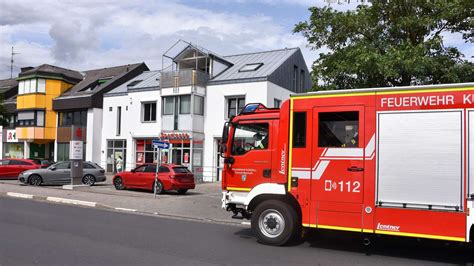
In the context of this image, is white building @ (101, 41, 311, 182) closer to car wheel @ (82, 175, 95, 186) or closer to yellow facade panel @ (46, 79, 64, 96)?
car wheel @ (82, 175, 95, 186)

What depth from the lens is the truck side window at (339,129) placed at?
814 cm

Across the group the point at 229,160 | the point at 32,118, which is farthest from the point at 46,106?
the point at 229,160

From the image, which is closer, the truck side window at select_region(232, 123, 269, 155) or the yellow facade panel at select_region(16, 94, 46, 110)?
the truck side window at select_region(232, 123, 269, 155)

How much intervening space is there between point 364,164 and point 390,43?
4757 mm

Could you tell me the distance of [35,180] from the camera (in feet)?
77.0

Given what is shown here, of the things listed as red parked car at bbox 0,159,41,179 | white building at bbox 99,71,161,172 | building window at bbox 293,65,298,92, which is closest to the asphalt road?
red parked car at bbox 0,159,41,179

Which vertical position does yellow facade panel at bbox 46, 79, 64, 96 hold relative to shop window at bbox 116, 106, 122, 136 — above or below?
above

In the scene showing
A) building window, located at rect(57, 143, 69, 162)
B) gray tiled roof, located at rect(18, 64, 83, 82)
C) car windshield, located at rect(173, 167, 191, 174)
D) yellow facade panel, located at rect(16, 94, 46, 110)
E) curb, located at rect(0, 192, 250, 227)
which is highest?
gray tiled roof, located at rect(18, 64, 83, 82)

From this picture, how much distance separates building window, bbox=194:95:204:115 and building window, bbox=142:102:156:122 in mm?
4106

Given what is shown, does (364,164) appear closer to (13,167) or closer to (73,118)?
(13,167)

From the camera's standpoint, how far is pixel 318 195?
8336 millimetres

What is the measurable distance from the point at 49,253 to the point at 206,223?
5.66 m

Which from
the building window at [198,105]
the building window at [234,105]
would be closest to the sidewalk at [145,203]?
the building window at [234,105]

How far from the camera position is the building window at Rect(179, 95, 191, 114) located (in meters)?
29.9
